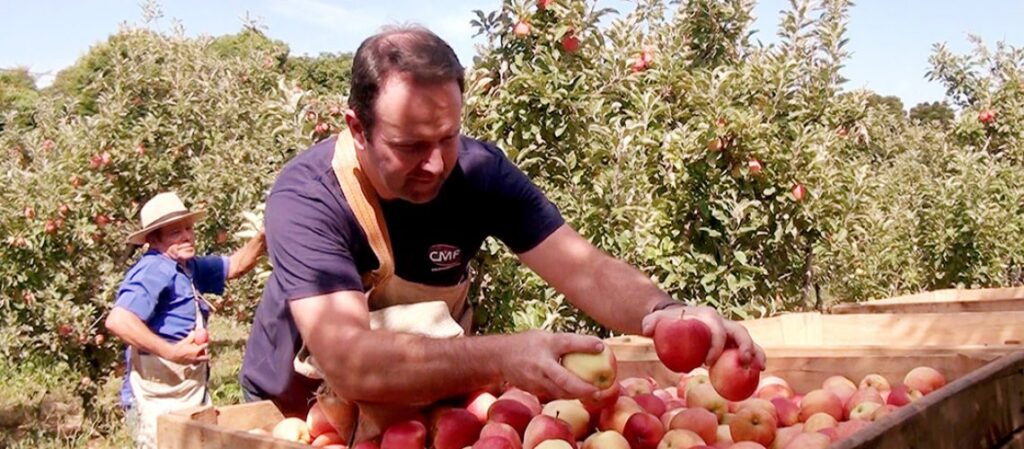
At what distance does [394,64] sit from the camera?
197 centimetres

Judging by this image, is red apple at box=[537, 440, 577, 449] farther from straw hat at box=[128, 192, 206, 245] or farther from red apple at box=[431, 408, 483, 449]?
straw hat at box=[128, 192, 206, 245]

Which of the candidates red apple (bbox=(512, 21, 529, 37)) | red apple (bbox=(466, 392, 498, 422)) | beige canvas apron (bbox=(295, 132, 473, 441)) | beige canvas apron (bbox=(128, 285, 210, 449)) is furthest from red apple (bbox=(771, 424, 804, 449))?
beige canvas apron (bbox=(128, 285, 210, 449))

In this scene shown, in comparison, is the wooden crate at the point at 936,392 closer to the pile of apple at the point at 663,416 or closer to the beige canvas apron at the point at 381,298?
the pile of apple at the point at 663,416

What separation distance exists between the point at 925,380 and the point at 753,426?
1.69 feet

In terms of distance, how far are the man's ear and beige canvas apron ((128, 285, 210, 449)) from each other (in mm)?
2808

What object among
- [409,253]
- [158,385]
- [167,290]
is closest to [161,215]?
[167,290]

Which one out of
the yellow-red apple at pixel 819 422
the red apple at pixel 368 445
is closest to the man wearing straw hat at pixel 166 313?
the red apple at pixel 368 445

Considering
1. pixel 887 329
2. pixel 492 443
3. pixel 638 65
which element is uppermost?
pixel 638 65

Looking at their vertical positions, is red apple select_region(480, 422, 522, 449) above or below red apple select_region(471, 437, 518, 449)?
below

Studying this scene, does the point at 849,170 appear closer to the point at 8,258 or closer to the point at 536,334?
the point at 536,334

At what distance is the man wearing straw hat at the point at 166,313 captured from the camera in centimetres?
431

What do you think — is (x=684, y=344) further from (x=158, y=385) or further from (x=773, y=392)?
(x=158, y=385)

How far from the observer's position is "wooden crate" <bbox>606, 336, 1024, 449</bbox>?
141cm

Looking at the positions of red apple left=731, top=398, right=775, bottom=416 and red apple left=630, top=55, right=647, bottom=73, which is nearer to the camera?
red apple left=731, top=398, right=775, bottom=416
